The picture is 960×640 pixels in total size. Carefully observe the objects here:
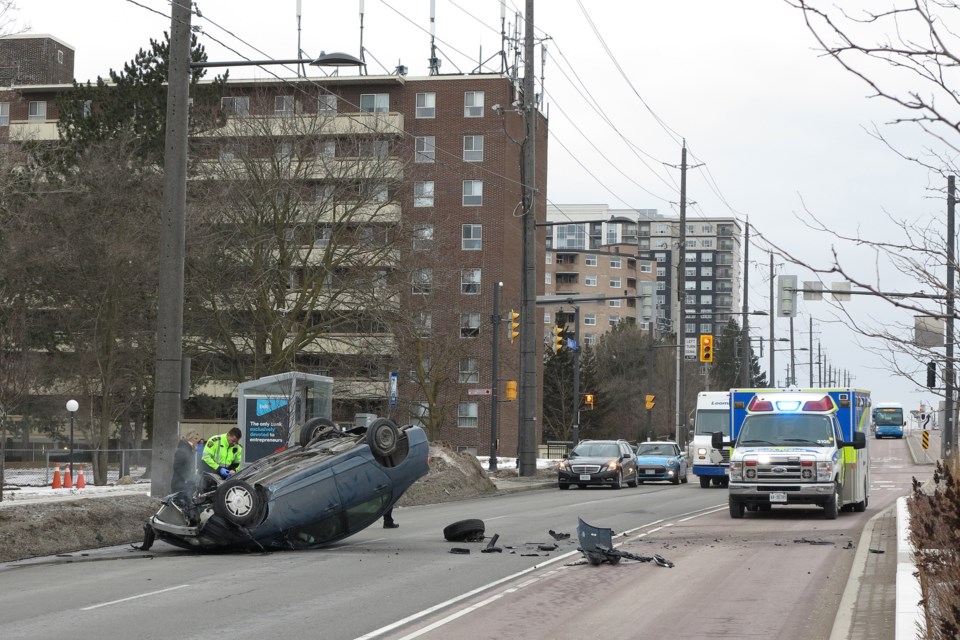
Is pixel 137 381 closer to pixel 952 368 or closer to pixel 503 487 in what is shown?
pixel 503 487

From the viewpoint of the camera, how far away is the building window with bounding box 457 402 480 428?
243 feet

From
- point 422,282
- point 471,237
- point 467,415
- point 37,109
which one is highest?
point 37,109

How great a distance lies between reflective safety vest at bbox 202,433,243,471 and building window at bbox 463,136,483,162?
55461 mm

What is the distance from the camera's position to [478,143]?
246ft

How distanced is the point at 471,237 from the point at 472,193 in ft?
8.84

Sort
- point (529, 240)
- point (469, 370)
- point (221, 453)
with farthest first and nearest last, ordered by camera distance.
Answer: point (469, 370), point (529, 240), point (221, 453)

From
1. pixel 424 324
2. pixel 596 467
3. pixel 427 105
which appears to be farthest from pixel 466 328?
pixel 596 467

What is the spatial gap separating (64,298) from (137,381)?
179 inches

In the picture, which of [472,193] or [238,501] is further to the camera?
[472,193]

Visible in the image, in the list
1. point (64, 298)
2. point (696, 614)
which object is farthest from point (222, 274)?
point (696, 614)

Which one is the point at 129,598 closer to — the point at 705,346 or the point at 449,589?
the point at 449,589

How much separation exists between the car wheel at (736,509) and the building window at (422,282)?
77.0ft

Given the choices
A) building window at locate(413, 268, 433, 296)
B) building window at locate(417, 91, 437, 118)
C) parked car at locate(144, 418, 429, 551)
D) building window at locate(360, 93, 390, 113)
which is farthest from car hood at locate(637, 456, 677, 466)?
building window at locate(360, 93, 390, 113)

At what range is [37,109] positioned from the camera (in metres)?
79.3
